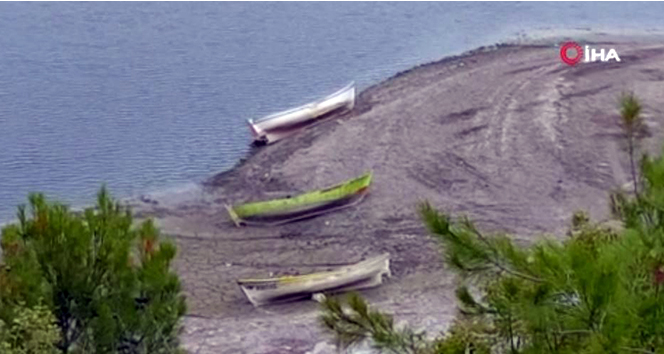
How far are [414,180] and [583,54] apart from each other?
1348 cm

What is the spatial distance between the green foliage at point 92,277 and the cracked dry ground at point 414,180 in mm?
8590

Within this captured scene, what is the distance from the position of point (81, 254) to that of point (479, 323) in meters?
3.93

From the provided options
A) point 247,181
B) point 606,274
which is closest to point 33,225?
point 606,274

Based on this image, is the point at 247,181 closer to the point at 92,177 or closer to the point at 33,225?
the point at 92,177

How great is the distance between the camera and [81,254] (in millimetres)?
12227

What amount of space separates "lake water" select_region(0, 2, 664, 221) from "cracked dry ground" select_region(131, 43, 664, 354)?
247 centimetres

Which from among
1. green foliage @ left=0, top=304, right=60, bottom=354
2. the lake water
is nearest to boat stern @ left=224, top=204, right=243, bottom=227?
the lake water

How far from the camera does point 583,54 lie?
41812 millimetres

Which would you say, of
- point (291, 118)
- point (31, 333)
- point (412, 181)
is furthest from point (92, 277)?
point (291, 118)

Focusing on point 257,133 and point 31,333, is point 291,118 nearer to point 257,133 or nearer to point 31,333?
point 257,133

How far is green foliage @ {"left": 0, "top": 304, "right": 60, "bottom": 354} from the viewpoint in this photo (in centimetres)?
1129

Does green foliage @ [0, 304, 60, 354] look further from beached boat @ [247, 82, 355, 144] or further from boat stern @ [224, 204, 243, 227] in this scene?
beached boat @ [247, 82, 355, 144]

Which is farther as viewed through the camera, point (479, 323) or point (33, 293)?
point (33, 293)

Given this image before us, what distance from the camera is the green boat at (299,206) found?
28.3m
